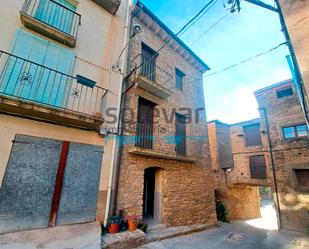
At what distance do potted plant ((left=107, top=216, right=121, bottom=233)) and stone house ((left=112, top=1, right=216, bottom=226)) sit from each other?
48 cm

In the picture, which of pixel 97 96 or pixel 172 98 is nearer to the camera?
pixel 97 96

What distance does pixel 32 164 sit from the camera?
13.9 feet

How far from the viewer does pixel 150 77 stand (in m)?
8.11

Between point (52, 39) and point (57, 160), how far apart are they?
Answer: 397 centimetres

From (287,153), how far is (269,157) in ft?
3.75

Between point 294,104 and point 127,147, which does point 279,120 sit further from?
point 127,147

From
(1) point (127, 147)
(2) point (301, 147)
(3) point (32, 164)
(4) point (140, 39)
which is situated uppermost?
(4) point (140, 39)

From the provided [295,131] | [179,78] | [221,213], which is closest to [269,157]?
[295,131]

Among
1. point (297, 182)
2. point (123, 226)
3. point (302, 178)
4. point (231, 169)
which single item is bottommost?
point (123, 226)

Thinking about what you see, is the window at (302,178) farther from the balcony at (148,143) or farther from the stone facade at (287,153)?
the balcony at (148,143)

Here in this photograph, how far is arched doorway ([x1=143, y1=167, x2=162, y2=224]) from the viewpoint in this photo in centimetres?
686

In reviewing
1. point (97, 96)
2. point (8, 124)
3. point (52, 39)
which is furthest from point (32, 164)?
point (52, 39)

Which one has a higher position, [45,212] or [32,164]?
[32,164]

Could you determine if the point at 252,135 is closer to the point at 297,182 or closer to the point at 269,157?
the point at 269,157
